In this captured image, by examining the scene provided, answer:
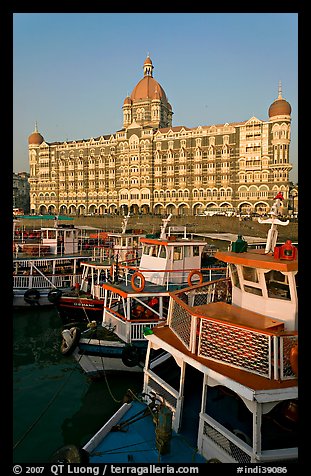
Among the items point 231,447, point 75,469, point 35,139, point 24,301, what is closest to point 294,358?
point 231,447

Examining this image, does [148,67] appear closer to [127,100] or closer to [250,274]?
[127,100]

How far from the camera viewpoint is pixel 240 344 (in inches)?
216

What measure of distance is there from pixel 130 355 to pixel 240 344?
529 cm

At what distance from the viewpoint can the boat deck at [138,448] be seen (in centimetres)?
542

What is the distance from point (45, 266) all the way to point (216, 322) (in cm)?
1817

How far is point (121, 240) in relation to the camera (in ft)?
69.0

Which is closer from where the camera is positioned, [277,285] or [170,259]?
[277,285]

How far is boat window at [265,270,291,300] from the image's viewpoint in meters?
6.39

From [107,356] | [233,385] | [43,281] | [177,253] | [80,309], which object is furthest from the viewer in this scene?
[43,281]

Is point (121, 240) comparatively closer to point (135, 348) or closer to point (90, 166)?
point (135, 348)

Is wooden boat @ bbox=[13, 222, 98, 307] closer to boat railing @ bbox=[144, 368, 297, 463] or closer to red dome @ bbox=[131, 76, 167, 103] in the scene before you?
boat railing @ bbox=[144, 368, 297, 463]

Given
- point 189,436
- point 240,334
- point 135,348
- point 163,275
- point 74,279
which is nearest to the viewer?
point 240,334

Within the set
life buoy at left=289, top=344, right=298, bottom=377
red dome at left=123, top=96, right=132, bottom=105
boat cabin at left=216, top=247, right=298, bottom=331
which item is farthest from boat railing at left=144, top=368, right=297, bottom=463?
red dome at left=123, top=96, right=132, bottom=105
